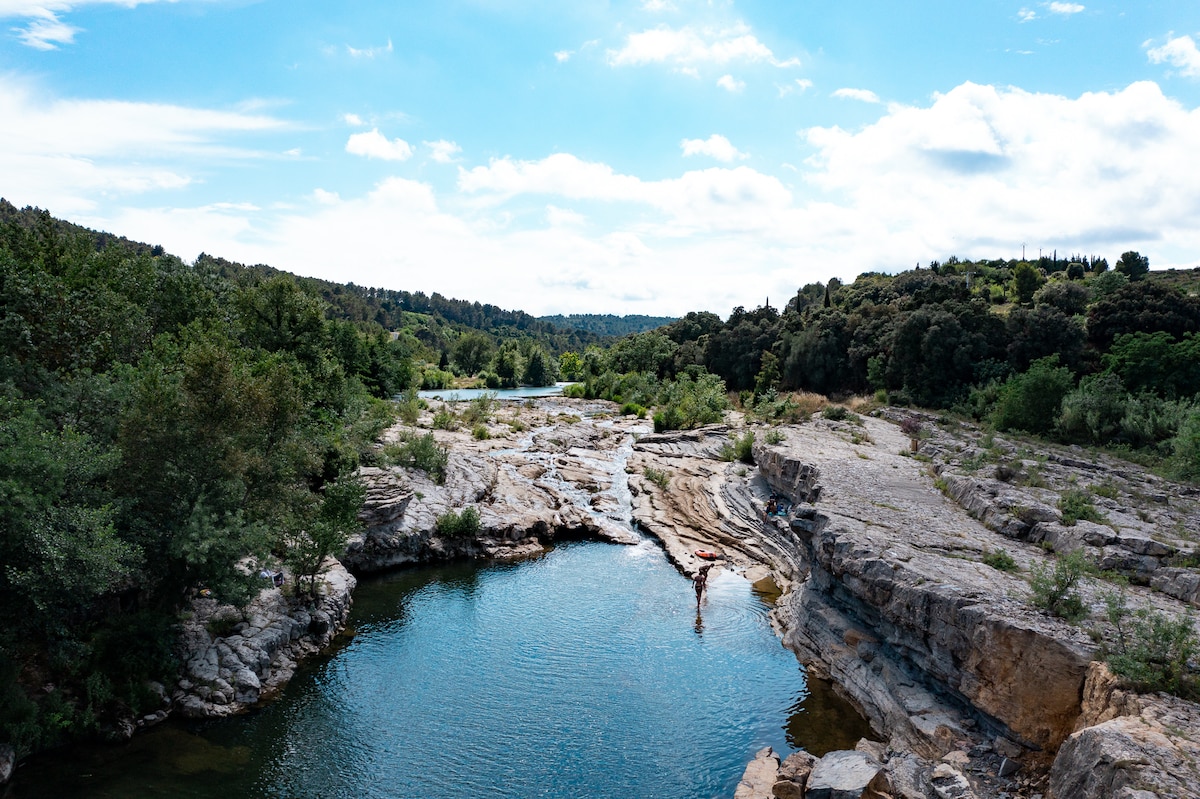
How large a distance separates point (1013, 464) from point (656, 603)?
16.6m

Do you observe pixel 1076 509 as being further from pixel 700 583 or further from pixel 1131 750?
pixel 700 583

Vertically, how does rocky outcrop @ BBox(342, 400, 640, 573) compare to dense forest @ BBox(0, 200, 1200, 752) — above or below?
below

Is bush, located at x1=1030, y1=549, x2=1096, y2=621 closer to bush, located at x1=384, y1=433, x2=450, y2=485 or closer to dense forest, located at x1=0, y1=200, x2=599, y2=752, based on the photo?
dense forest, located at x1=0, y1=200, x2=599, y2=752

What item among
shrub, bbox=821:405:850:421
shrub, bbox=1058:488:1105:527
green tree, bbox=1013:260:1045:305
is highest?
green tree, bbox=1013:260:1045:305

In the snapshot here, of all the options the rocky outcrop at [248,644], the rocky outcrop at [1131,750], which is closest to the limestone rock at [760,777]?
the rocky outcrop at [1131,750]

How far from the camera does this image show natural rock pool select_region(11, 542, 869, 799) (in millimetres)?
16781

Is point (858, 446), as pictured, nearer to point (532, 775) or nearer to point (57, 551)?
point (532, 775)

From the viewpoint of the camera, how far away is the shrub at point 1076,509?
2173 centimetres

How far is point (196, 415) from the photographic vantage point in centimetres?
2020

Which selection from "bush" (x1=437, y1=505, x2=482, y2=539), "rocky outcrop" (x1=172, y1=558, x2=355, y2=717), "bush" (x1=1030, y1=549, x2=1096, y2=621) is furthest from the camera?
"bush" (x1=437, y1=505, x2=482, y2=539)

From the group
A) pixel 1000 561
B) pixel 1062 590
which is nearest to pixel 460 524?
pixel 1000 561

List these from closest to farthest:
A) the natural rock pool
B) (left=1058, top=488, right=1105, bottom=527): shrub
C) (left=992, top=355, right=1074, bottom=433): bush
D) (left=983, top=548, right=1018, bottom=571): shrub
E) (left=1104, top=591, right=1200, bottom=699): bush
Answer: (left=1104, top=591, right=1200, bottom=699): bush < the natural rock pool < (left=983, top=548, right=1018, bottom=571): shrub < (left=1058, top=488, right=1105, bottom=527): shrub < (left=992, top=355, right=1074, bottom=433): bush

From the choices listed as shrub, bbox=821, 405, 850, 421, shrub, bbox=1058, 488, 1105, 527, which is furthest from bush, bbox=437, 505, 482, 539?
shrub, bbox=821, 405, 850, 421

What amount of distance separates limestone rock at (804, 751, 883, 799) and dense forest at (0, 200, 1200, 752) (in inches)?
660
